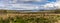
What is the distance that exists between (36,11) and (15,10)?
0.55ft

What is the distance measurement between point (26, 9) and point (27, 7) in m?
0.02

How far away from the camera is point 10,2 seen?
0.98 meters

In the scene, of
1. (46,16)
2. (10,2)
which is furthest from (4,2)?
(46,16)

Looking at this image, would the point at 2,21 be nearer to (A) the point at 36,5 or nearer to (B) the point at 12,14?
(B) the point at 12,14

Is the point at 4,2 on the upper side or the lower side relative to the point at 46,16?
upper

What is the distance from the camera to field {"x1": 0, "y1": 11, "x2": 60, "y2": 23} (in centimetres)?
96

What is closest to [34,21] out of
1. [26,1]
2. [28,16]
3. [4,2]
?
[28,16]

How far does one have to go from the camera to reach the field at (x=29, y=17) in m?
0.96

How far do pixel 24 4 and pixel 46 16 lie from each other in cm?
20

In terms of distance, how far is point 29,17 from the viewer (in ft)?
3.22

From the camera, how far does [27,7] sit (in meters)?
0.98

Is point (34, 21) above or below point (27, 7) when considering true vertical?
below

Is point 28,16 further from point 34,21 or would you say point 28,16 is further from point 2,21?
point 2,21

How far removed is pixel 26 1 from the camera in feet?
3.22
